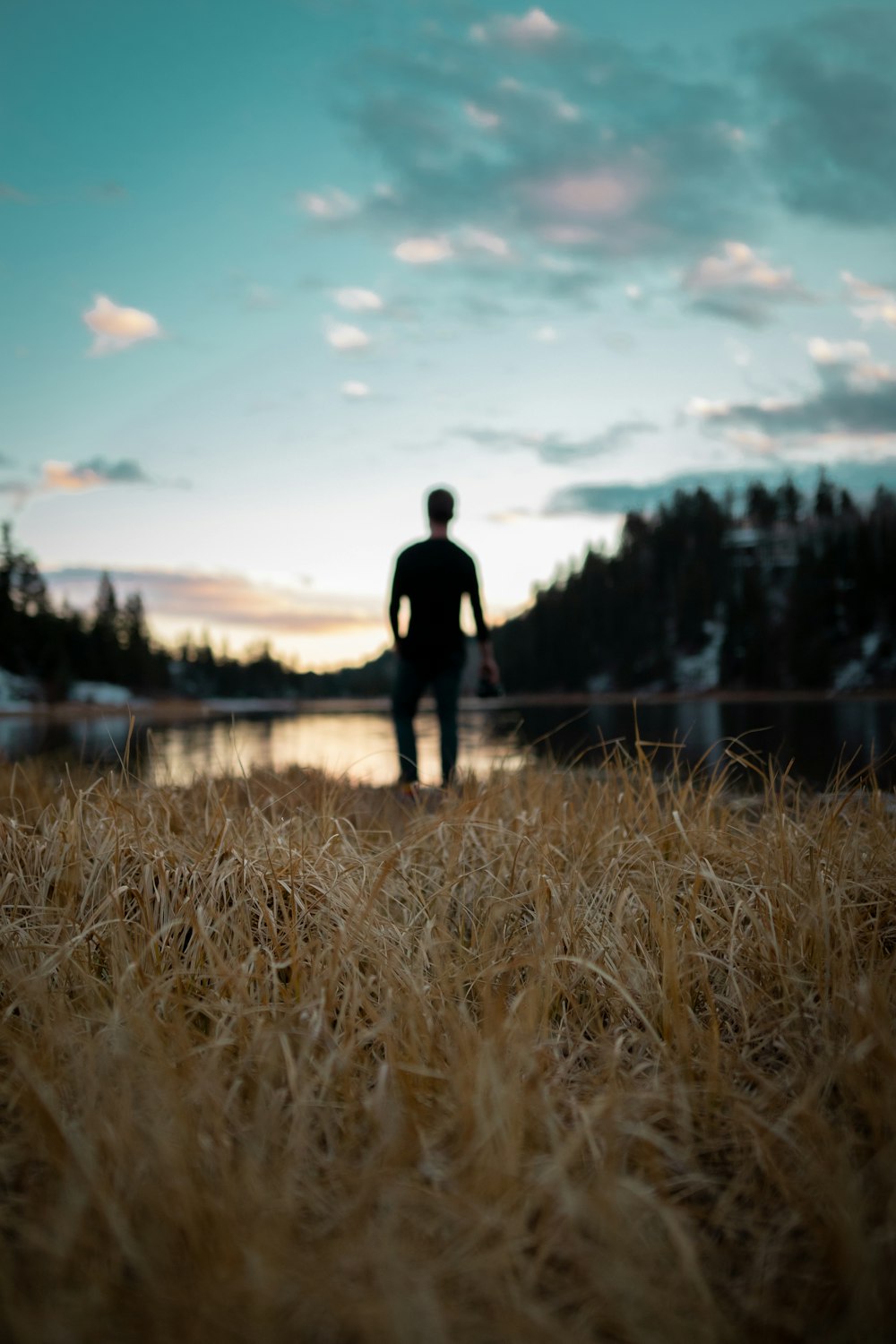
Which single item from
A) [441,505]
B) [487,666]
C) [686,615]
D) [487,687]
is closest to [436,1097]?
[487,687]

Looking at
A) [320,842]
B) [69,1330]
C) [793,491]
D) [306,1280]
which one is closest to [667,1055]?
[306,1280]

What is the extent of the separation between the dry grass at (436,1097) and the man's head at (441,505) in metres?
3.65

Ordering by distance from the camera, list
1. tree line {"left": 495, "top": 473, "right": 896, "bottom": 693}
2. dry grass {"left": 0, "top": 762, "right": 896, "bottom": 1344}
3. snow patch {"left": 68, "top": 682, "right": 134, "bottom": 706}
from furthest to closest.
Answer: snow patch {"left": 68, "top": 682, "right": 134, "bottom": 706}
tree line {"left": 495, "top": 473, "right": 896, "bottom": 693}
dry grass {"left": 0, "top": 762, "right": 896, "bottom": 1344}

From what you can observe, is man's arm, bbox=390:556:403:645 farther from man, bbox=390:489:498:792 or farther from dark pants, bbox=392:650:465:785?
dark pants, bbox=392:650:465:785

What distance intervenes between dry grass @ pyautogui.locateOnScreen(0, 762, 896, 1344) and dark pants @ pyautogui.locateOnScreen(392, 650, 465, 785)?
3137mm

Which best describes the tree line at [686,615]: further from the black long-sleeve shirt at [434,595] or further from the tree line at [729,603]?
the black long-sleeve shirt at [434,595]

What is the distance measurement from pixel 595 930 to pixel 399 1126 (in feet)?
4.23

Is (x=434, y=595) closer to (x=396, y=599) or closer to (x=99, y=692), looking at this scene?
(x=396, y=599)

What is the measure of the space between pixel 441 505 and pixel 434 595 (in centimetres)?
68

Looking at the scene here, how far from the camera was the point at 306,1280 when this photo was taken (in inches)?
51.2

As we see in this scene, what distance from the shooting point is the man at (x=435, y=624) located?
645cm

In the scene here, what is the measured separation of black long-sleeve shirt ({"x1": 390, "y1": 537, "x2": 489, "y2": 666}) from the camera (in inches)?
254

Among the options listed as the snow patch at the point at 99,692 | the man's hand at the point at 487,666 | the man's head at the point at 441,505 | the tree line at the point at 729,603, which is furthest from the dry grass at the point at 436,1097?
the snow patch at the point at 99,692

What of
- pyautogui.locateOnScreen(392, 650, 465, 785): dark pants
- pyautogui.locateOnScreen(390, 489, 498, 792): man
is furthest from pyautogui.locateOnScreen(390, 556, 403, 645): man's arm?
pyautogui.locateOnScreen(392, 650, 465, 785): dark pants
